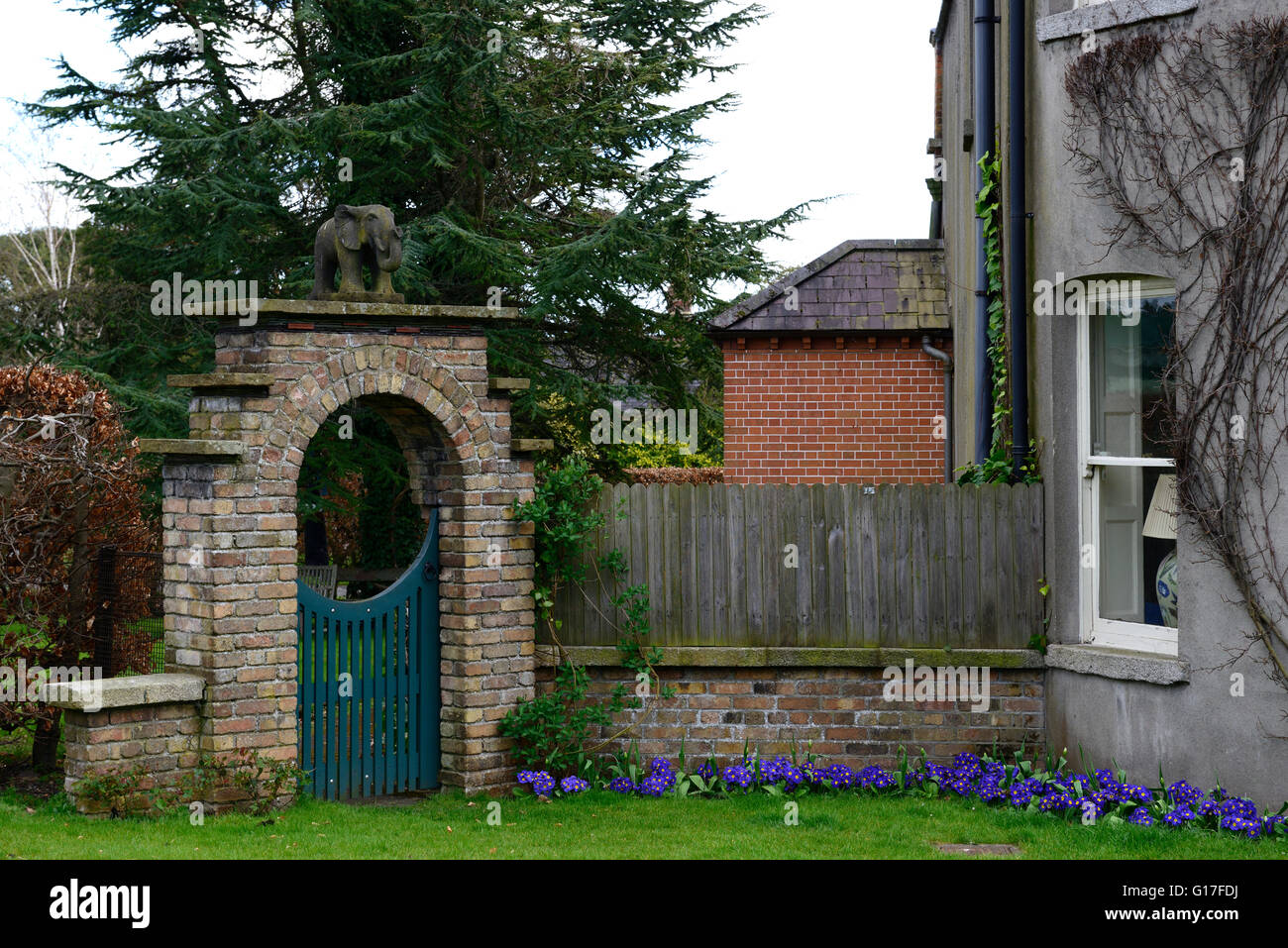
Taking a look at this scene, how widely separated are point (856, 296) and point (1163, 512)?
6.69 m

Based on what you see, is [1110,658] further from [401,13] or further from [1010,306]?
[401,13]

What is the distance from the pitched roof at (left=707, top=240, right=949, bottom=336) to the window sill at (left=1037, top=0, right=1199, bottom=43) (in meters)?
5.61

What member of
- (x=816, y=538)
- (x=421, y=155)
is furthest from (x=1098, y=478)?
(x=421, y=155)

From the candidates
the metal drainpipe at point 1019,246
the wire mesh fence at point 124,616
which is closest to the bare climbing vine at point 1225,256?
the metal drainpipe at point 1019,246

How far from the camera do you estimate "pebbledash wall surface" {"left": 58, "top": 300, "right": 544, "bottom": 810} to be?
7.20 metres

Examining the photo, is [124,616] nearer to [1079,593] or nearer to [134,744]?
[134,744]

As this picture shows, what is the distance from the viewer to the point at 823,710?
8.59 meters

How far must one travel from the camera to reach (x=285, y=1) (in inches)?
657

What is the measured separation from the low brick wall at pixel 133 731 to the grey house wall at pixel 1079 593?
17.7 ft

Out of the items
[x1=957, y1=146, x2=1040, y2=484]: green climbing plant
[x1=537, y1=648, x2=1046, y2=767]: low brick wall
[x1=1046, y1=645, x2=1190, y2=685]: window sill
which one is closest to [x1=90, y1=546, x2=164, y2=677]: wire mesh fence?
[x1=537, y1=648, x2=1046, y2=767]: low brick wall

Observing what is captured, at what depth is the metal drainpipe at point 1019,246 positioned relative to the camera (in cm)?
877

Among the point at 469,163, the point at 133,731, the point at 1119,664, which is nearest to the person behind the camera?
the point at 133,731

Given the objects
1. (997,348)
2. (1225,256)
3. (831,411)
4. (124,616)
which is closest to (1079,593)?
(997,348)

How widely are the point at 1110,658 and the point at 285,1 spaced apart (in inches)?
539
